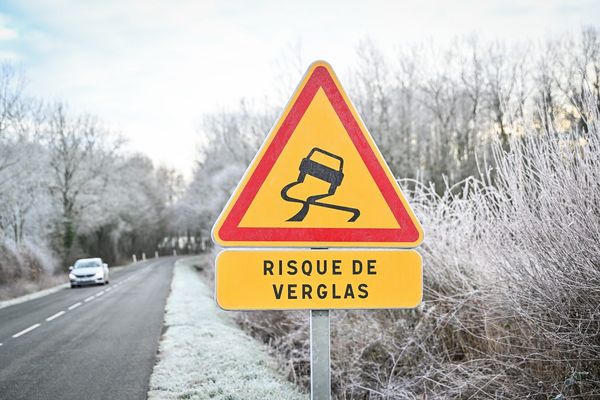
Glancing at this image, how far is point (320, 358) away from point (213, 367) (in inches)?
184

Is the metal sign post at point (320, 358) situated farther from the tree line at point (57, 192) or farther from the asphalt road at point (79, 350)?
the tree line at point (57, 192)

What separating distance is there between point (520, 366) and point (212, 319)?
813 cm

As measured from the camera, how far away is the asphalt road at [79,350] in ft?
20.3

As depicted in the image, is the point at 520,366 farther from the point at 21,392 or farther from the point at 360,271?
the point at 21,392

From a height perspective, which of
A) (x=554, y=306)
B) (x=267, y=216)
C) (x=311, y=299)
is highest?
(x=267, y=216)

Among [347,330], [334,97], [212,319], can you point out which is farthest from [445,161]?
[334,97]

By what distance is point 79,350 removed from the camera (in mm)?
8609

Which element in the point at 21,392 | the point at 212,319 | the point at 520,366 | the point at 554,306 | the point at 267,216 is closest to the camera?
the point at 267,216

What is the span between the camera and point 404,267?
7.83 feet

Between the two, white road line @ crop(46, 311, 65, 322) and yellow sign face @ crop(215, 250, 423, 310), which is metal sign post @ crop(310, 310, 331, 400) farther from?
white road line @ crop(46, 311, 65, 322)

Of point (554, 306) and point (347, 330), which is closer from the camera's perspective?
point (554, 306)

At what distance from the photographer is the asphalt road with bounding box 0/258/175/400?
6184 millimetres

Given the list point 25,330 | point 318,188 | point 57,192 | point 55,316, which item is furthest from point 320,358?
point 57,192

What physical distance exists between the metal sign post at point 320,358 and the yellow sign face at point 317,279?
67 mm
